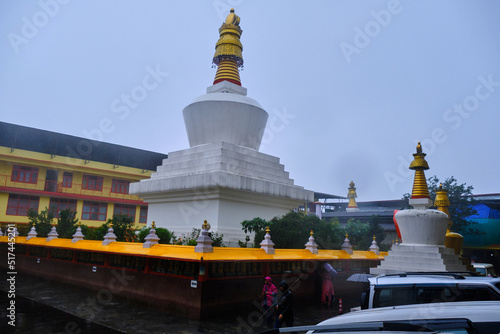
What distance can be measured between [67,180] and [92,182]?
2323 millimetres

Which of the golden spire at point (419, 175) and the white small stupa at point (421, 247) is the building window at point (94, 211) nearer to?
the white small stupa at point (421, 247)

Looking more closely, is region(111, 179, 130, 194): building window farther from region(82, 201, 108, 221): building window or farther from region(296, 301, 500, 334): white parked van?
region(296, 301, 500, 334): white parked van

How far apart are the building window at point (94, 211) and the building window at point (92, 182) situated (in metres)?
1.65

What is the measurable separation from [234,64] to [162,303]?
45.4 feet

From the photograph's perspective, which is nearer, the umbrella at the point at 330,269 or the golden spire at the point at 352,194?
the umbrella at the point at 330,269

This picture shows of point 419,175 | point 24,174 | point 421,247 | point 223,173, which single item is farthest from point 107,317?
point 24,174

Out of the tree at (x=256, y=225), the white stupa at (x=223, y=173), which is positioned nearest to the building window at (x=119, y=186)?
the white stupa at (x=223, y=173)

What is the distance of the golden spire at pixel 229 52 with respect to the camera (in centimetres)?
1997

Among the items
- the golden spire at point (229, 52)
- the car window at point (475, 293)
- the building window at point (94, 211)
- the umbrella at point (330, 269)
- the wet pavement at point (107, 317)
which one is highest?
the golden spire at point (229, 52)

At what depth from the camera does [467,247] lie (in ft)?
99.2

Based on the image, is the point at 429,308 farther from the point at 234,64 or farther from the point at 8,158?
the point at 8,158

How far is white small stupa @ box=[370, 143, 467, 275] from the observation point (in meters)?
12.6

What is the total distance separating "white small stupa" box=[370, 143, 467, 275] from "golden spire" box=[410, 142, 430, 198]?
1.02 feet

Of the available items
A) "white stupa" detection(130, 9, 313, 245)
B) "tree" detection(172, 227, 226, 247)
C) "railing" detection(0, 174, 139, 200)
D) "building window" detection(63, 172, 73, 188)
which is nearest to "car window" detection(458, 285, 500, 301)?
"tree" detection(172, 227, 226, 247)
